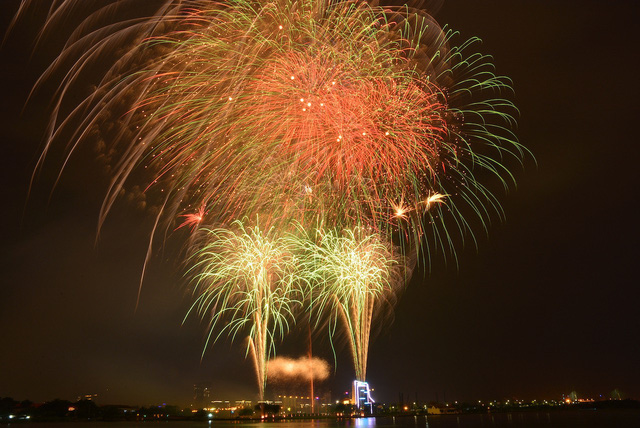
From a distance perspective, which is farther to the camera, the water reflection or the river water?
the river water

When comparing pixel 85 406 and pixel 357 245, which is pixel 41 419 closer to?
pixel 85 406

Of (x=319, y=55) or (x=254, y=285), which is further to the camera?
(x=254, y=285)

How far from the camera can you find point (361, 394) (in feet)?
197

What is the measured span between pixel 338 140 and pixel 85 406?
298 ft

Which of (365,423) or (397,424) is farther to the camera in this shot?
(365,423)

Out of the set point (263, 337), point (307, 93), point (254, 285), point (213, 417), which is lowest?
point (213, 417)

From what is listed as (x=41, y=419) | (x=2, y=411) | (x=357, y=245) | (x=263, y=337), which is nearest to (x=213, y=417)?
(x=41, y=419)

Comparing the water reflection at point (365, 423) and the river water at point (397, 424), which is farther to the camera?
the river water at point (397, 424)

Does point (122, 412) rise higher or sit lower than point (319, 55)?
lower

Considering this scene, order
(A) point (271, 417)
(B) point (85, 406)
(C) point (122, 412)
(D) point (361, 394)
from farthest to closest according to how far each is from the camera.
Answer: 1. (C) point (122, 412)
2. (B) point (85, 406)
3. (A) point (271, 417)
4. (D) point (361, 394)

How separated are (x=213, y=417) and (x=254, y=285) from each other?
70590 millimetres

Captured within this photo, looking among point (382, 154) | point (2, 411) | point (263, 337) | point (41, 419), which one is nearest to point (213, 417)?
point (41, 419)

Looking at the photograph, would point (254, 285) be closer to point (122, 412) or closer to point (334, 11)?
point (334, 11)

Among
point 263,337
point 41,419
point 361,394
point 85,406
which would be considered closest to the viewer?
point 263,337
